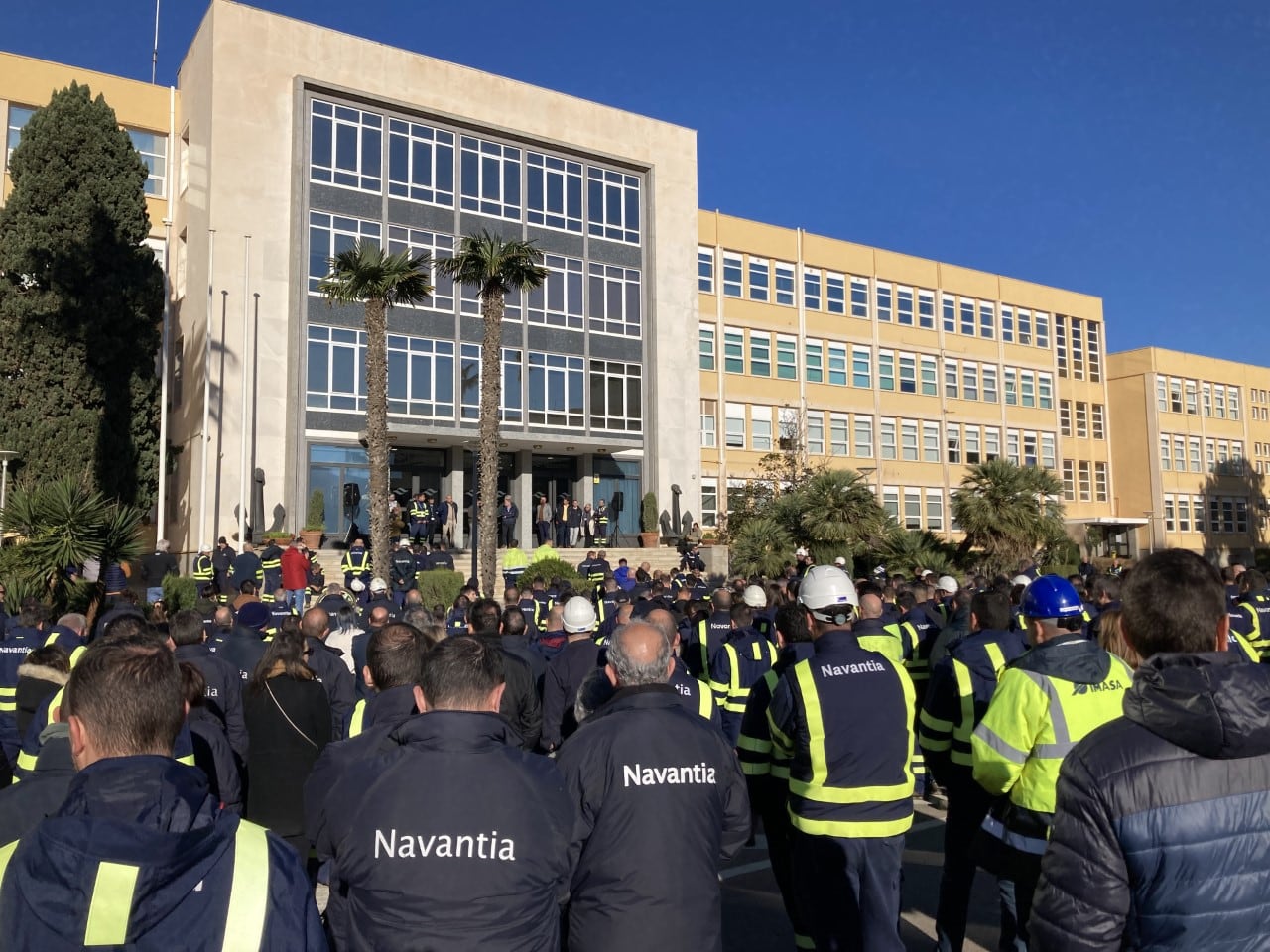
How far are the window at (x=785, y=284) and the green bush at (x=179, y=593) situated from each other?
2894cm

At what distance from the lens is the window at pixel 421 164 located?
33938 millimetres

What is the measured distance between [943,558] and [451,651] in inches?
1067

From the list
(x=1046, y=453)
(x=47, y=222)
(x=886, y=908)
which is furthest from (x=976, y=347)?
(x=886, y=908)

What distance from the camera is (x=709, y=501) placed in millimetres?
41594

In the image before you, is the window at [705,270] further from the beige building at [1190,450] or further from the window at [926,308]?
the beige building at [1190,450]

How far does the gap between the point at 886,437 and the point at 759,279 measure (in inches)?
392

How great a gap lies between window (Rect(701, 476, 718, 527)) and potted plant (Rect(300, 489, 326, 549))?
16.3m

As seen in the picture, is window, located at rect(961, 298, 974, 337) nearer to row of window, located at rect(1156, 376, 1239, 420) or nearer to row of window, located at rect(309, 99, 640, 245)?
row of window, located at rect(1156, 376, 1239, 420)

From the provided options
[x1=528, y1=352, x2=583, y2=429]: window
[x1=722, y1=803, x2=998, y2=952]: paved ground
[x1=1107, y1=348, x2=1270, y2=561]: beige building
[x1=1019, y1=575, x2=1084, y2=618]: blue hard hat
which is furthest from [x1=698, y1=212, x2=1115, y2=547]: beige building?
[x1=1019, y1=575, x2=1084, y2=618]: blue hard hat

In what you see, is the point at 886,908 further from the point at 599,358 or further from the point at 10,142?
the point at 10,142

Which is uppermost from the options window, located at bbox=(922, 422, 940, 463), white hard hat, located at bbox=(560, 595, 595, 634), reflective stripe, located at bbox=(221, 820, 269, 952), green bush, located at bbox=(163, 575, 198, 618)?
window, located at bbox=(922, 422, 940, 463)

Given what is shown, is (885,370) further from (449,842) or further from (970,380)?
(449,842)

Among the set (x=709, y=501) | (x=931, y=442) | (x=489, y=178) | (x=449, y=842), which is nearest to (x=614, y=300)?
(x=489, y=178)

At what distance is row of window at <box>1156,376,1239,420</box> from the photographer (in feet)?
196
